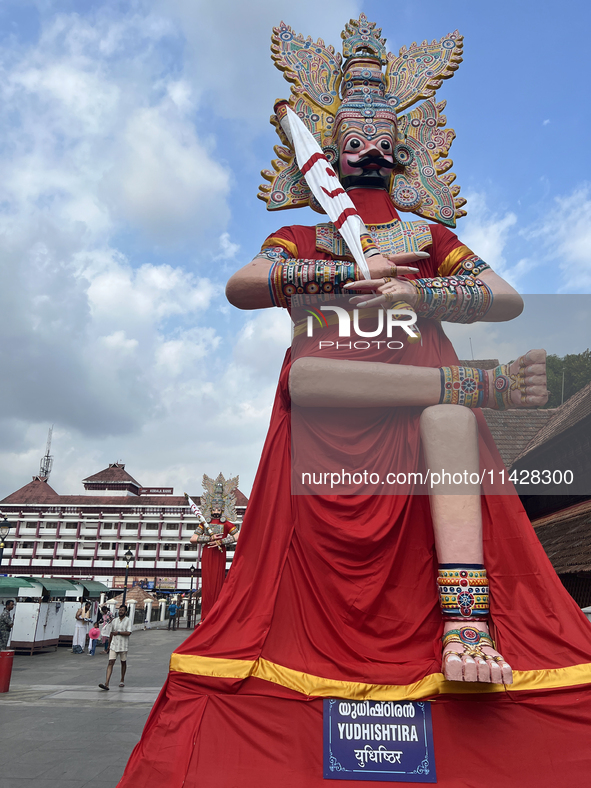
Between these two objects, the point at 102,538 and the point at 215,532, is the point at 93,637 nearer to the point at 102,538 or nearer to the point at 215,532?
the point at 215,532

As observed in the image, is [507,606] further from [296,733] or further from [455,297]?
[455,297]

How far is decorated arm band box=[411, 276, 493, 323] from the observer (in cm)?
365

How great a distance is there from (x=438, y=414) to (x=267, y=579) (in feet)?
4.91

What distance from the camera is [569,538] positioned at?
337 inches

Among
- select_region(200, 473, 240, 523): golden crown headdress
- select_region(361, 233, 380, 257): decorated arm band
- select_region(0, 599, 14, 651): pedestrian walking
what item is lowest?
select_region(0, 599, 14, 651): pedestrian walking

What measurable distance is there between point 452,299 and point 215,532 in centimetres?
696

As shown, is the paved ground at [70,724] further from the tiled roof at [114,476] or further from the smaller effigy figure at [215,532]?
the tiled roof at [114,476]

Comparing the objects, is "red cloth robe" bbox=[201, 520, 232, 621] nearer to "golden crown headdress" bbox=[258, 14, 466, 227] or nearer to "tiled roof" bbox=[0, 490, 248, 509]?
"golden crown headdress" bbox=[258, 14, 466, 227]

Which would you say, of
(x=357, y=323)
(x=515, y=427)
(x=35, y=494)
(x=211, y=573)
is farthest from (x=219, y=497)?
(x=35, y=494)

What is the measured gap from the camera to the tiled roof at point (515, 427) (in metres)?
13.4

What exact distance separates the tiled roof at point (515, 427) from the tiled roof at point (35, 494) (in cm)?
5397

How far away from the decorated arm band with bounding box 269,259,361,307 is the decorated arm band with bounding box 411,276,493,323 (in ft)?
1.50

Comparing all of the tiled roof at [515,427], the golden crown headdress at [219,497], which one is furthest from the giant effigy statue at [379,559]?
the tiled roof at [515,427]

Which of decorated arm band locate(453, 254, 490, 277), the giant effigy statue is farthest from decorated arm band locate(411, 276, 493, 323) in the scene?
decorated arm band locate(453, 254, 490, 277)
